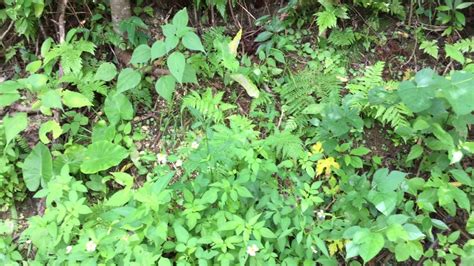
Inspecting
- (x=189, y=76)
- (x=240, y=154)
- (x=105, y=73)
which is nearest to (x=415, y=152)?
(x=240, y=154)

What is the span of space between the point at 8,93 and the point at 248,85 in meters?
1.53

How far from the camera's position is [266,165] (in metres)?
2.54

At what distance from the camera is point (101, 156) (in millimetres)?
2883

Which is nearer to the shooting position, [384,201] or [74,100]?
[384,201]

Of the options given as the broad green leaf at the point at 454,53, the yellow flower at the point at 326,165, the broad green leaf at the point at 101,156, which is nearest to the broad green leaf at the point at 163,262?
the broad green leaf at the point at 101,156

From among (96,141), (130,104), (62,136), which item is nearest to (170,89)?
(130,104)

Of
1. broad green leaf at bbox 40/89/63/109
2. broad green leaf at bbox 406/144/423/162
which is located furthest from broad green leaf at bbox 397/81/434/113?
broad green leaf at bbox 40/89/63/109

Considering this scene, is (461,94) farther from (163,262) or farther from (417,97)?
(163,262)

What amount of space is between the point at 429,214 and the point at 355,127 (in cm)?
69

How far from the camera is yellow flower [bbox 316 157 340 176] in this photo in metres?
2.79

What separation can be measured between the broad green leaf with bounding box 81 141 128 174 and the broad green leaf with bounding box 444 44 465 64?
7.47 ft

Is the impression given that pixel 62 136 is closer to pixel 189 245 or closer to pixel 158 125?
pixel 158 125

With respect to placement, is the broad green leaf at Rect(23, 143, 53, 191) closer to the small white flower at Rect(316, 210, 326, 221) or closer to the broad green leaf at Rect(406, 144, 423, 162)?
the small white flower at Rect(316, 210, 326, 221)

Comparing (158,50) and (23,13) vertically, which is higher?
(23,13)
